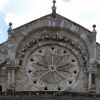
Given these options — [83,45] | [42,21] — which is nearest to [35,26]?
[42,21]

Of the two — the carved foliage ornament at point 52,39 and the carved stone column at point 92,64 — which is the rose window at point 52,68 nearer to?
the carved foliage ornament at point 52,39

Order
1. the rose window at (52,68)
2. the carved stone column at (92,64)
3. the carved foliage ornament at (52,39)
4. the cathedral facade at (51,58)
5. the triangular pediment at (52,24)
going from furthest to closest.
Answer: the triangular pediment at (52,24), the carved foliage ornament at (52,39), the rose window at (52,68), the cathedral facade at (51,58), the carved stone column at (92,64)

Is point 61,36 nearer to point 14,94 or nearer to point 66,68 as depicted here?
point 66,68

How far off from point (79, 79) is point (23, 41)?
3697 mm

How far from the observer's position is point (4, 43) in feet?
101

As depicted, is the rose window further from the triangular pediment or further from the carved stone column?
the triangular pediment

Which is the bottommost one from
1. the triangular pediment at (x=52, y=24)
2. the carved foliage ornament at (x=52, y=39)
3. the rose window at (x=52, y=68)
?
the rose window at (x=52, y=68)

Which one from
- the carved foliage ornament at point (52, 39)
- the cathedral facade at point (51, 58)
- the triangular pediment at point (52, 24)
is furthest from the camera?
the triangular pediment at point (52, 24)

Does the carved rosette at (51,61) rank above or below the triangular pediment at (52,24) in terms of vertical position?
below

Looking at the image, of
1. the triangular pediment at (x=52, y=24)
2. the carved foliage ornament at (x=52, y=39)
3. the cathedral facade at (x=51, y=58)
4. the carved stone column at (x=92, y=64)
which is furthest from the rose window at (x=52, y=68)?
the triangular pediment at (x=52, y=24)

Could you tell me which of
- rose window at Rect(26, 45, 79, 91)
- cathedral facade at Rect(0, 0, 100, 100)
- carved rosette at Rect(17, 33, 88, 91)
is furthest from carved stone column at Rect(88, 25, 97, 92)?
rose window at Rect(26, 45, 79, 91)

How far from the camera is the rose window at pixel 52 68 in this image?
30.3 m

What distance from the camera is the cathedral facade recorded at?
98.7ft

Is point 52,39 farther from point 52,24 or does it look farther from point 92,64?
point 92,64
